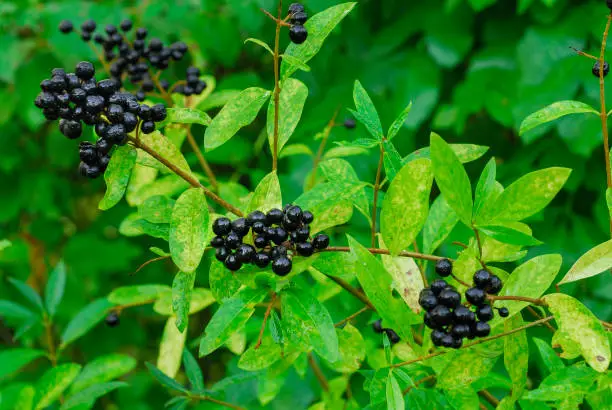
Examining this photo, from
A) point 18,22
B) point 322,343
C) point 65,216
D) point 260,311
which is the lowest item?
point 65,216

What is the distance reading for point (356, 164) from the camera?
1706 millimetres

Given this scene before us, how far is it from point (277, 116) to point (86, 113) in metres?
0.21

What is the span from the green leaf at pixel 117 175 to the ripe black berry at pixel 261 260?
6.6 inches

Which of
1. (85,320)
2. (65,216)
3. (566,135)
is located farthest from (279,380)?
(65,216)

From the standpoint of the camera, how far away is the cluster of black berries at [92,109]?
71 cm

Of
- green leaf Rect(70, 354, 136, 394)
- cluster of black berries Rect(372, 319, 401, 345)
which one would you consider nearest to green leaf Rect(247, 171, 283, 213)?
cluster of black berries Rect(372, 319, 401, 345)

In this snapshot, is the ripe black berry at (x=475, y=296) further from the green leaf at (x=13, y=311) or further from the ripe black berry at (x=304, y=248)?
the green leaf at (x=13, y=311)

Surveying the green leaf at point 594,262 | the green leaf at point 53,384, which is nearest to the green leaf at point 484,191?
the green leaf at point 594,262

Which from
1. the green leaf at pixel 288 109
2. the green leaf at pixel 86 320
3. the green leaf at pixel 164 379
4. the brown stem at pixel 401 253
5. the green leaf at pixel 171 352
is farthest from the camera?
the green leaf at pixel 86 320

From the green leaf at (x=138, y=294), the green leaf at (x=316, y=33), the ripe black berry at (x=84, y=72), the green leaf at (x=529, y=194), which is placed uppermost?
the green leaf at (x=316, y=33)

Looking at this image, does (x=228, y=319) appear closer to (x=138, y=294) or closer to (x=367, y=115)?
(x=367, y=115)

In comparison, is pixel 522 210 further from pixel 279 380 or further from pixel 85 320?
pixel 85 320

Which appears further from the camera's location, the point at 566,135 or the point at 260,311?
the point at 566,135

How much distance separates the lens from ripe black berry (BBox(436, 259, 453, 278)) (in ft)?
2.34
